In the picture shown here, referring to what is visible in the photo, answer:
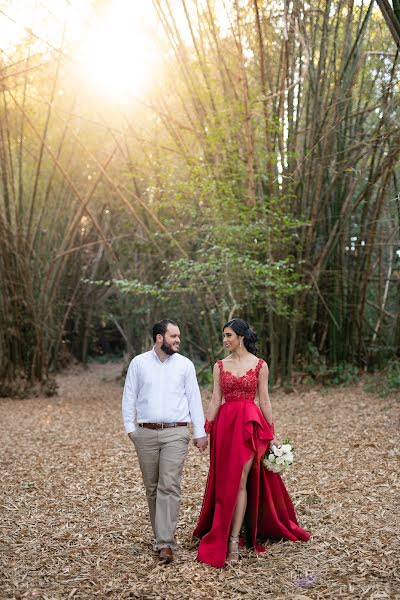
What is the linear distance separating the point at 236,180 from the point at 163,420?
465 centimetres

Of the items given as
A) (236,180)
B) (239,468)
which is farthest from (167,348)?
(236,180)

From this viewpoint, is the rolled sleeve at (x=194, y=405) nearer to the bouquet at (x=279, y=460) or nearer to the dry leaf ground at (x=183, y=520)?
the bouquet at (x=279, y=460)

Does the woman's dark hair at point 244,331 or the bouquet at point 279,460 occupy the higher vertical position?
the woman's dark hair at point 244,331

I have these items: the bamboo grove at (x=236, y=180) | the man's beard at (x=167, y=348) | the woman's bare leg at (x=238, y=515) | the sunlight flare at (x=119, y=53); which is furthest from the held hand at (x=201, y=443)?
the sunlight flare at (x=119, y=53)

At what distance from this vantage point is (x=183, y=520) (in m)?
3.44

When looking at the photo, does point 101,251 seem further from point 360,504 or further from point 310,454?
point 360,504

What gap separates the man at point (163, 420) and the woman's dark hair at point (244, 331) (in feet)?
0.82

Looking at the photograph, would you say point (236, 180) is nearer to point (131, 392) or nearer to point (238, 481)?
point (131, 392)

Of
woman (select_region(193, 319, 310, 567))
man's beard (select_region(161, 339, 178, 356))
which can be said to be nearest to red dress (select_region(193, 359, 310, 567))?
woman (select_region(193, 319, 310, 567))

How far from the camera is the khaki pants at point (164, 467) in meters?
2.80

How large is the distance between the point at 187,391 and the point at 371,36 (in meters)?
6.02

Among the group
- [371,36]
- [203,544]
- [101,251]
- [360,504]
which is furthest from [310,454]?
[101,251]

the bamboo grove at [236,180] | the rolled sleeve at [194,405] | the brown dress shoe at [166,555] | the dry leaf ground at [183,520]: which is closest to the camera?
the dry leaf ground at [183,520]

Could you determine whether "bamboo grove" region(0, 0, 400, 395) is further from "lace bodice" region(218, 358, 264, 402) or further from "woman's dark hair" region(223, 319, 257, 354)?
"lace bodice" region(218, 358, 264, 402)
